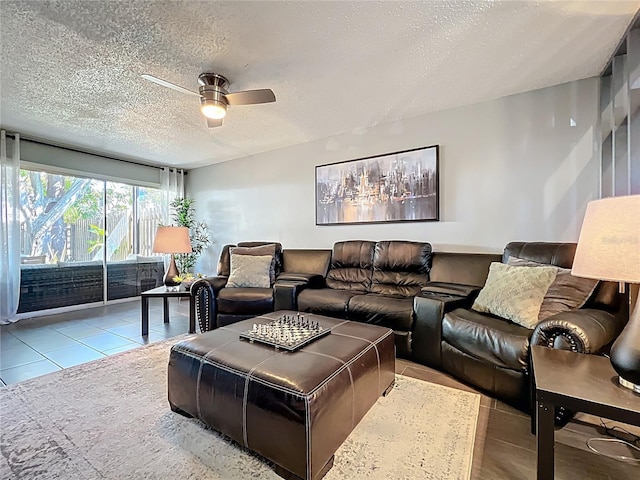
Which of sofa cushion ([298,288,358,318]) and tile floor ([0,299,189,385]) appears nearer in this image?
tile floor ([0,299,189,385])

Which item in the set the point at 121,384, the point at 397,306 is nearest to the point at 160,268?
the point at 121,384

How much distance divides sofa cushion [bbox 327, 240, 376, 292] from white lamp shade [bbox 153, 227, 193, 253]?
73.3 inches

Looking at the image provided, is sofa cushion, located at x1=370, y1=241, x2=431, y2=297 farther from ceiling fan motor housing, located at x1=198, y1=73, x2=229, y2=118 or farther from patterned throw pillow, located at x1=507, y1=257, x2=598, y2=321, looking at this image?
ceiling fan motor housing, located at x1=198, y1=73, x2=229, y2=118

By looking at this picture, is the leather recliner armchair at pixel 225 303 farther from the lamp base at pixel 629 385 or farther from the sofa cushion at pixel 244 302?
the lamp base at pixel 629 385

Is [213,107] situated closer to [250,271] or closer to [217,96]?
[217,96]

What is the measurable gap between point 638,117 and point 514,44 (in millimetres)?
969

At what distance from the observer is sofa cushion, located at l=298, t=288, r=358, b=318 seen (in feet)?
9.57

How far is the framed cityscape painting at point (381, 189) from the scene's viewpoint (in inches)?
134

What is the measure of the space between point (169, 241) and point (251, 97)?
2.17 meters

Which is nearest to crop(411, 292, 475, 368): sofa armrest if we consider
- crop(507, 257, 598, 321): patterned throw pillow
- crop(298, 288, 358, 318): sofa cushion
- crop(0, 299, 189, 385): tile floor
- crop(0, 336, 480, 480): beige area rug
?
crop(0, 336, 480, 480): beige area rug

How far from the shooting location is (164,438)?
1620 mm

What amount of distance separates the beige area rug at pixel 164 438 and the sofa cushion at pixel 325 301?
2.94 feet

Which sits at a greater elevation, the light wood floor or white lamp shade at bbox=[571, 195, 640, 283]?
white lamp shade at bbox=[571, 195, 640, 283]

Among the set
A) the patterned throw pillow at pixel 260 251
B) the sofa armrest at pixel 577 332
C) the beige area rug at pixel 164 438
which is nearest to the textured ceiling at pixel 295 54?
the patterned throw pillow at pixel 260 251
